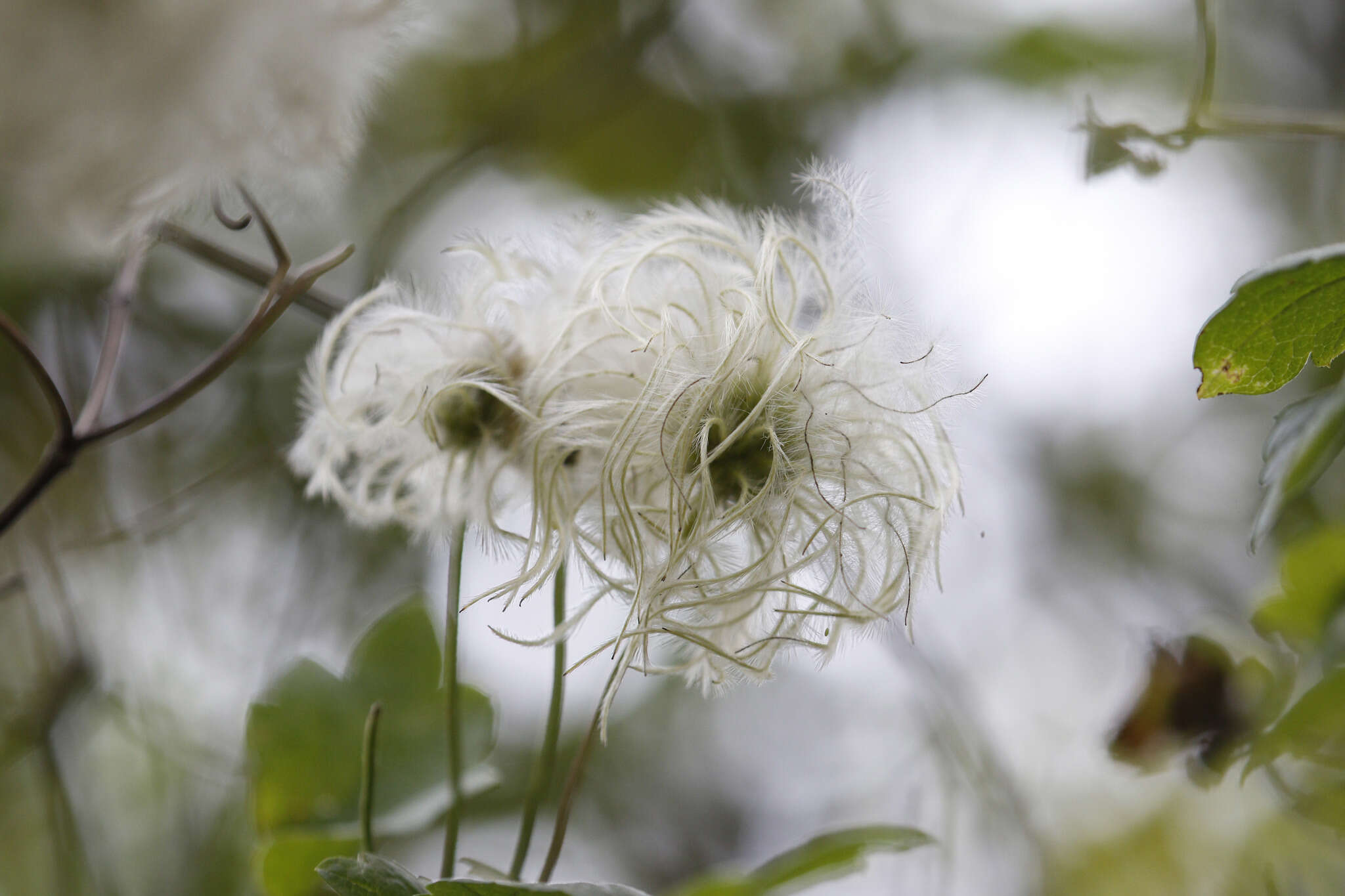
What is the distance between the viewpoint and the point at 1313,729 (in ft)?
1.16

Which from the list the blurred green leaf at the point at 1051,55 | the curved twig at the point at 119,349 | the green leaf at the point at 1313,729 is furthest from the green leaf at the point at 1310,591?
the blurred green leaf at the point at 1051,55

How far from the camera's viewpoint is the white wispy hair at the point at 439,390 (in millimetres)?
433

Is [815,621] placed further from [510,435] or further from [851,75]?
[851,75]

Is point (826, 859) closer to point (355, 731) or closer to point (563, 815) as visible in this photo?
point (563, 815)

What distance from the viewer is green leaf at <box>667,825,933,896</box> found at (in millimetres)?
383

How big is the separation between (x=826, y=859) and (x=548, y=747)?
11 centimetres

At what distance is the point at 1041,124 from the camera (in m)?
1.00

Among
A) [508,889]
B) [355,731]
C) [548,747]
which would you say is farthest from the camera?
[355,731]

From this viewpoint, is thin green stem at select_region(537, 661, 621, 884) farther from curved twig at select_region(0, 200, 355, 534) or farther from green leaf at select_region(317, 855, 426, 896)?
curved twig at select_region(0, 200, 355, 534)

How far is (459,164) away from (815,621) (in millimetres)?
753

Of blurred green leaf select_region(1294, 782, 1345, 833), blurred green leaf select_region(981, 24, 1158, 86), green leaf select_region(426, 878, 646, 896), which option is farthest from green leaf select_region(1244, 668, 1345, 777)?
blurred green leaf select_region(981, 24, 1158, 86)

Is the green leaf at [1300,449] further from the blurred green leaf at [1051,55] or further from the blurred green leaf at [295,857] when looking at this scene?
the blurred green leaf at [1051,55]

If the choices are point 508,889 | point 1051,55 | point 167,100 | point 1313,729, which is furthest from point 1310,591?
point 1051,55

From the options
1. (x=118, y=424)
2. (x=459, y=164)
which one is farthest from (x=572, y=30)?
(x=118, y=424)
